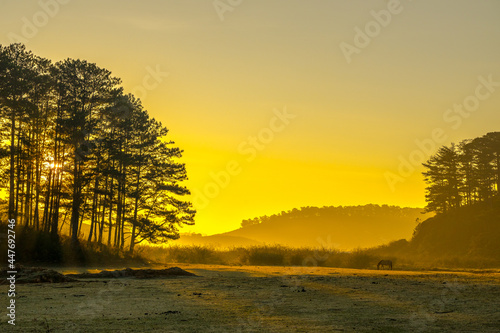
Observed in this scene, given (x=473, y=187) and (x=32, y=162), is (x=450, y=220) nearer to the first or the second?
(x=473, y=187)

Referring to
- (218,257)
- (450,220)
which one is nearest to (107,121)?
(218,257)

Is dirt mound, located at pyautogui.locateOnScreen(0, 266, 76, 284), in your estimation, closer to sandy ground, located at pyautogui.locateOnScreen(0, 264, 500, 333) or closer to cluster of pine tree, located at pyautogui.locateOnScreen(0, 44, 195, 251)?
sandy ground, located at pyautogui.locateOnScreen(0, 264, 500, 333)

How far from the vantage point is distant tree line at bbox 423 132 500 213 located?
337 ft

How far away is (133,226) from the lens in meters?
59.3

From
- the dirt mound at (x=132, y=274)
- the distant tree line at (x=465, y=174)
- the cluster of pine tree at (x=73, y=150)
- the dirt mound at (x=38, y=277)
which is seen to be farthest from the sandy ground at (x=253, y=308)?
the distant tree line at (x=465, y=174)

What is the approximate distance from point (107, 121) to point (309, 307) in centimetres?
4212

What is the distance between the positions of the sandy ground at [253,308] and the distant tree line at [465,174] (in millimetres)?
83598

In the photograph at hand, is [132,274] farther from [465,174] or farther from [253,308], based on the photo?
[465,174]

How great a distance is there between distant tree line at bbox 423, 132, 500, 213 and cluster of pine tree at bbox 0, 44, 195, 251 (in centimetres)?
6677

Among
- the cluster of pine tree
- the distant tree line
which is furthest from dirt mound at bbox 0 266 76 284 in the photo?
the distant tree line

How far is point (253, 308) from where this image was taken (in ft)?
59.0

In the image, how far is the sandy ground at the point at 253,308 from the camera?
14.3 meters

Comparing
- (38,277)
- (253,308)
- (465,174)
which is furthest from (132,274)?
(465,174)

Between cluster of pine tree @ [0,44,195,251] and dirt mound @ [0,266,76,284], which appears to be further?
cluster of pine tree @ [0,44,195,251]
